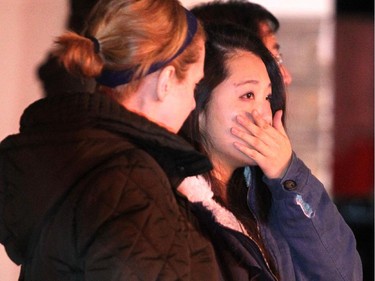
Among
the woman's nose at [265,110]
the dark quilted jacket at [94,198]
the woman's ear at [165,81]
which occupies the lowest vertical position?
the woman's nose at [265,110]

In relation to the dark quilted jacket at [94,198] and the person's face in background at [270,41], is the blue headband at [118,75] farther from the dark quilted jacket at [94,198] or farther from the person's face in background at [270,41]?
the person's face in background at [270,41]

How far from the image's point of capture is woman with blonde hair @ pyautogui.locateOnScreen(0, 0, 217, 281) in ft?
4.92

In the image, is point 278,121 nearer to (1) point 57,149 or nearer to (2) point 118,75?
(2) point 118,75

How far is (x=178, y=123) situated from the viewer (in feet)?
5.69

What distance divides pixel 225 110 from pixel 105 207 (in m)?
0.67

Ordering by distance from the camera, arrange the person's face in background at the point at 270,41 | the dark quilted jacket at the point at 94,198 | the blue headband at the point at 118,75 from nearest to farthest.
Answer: the dark quilted jacket at the point at 94,198 < the blue headband at the point at 118,75 < the person's face in background at the point at 270,41

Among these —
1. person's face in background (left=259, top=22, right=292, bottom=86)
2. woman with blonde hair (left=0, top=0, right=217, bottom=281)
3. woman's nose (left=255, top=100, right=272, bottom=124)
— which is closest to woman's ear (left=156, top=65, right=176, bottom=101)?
woman with blonde hair (left=0, top=0, right=217, bottom=281)

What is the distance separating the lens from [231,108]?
2.10 meters

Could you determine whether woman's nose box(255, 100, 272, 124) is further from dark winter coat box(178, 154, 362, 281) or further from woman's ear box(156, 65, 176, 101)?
woman's ear box(156, 65, 176, 101)

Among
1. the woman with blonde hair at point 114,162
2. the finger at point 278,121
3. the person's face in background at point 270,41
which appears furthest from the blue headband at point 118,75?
the person's face in background at point 270,41

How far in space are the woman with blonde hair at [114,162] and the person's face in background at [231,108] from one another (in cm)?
35

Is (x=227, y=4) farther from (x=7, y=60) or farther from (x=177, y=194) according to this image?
(x=177, y=194)

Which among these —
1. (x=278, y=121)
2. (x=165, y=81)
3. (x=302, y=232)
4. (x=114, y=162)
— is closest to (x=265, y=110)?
(x=278, y=121)

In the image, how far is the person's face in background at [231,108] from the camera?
6.89 feet
